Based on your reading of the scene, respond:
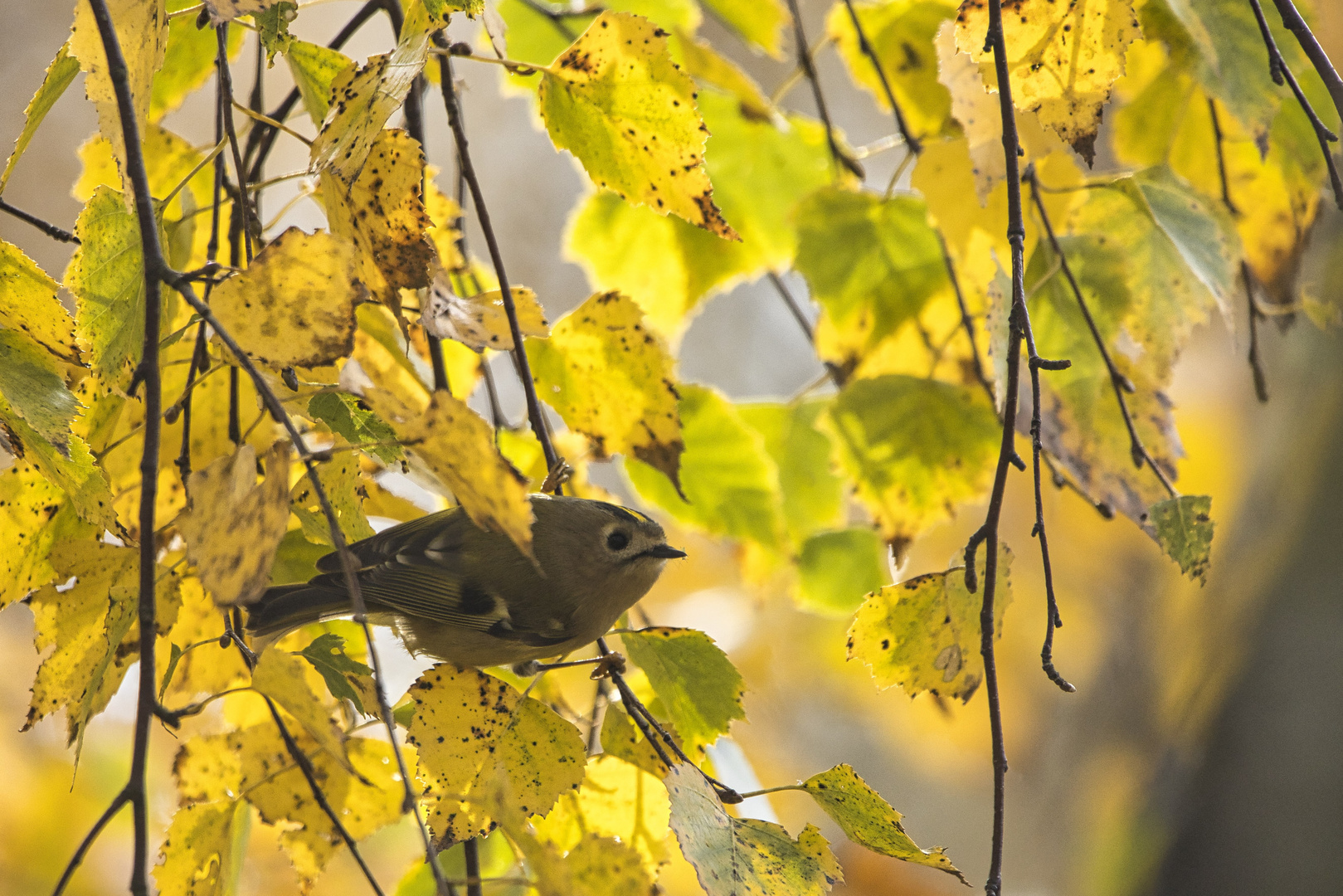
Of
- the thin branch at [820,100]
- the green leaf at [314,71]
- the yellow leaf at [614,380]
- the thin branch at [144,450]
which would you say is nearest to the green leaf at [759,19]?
the thin branch at [820,100]

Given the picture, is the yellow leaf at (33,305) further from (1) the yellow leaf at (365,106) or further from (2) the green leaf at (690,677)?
(2) the green leaf at (690,677)

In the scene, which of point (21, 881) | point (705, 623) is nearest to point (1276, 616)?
point (705, 623)

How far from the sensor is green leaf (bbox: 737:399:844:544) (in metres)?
1.14

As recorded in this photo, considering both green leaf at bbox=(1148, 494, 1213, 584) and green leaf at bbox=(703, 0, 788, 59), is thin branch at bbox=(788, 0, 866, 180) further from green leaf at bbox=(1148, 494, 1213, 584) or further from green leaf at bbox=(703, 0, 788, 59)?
green leaf at bbox=(1148, 494, 1213, 584)

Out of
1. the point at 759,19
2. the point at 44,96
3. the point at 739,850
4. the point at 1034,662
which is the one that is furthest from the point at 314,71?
the point at 1034,662

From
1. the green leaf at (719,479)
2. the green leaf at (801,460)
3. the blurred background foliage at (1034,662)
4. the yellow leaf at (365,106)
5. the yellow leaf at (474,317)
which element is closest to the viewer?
the yellow leaf at (365,106)

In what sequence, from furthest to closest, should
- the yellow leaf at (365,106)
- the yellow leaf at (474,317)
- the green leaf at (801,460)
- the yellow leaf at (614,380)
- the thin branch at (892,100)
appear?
the green leaf at (801,460), the thin branch at (892,100), the yellow leaf at (614,380), the yellow leaf at (474,317), the yellow leaf at (365,106)

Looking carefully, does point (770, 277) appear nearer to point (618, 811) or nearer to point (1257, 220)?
point (1257, 220)

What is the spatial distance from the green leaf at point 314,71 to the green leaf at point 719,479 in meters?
0.46

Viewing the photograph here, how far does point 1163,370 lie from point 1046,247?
136 mm

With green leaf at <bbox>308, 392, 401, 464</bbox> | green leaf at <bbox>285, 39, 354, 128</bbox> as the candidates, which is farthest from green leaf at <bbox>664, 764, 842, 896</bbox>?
green leaf at <bbox>285, 39, 354, 128</bbox>

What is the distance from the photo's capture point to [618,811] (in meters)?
0.70

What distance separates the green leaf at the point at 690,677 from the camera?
66cm

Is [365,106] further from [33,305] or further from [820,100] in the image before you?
[820,100]
